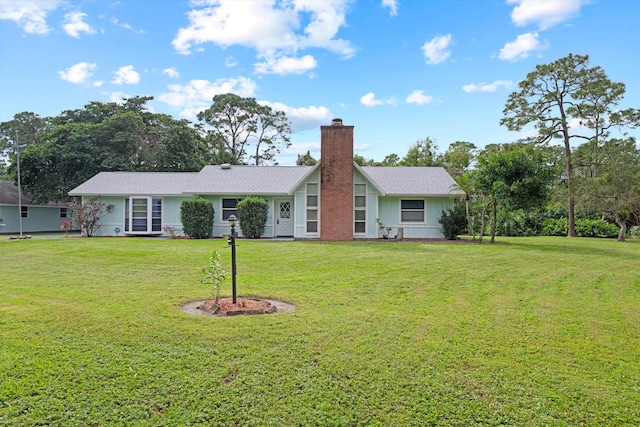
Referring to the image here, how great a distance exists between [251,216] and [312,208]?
2.99 metres

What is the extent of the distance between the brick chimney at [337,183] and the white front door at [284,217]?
293 centimetres

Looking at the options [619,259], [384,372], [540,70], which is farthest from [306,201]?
[540,70]

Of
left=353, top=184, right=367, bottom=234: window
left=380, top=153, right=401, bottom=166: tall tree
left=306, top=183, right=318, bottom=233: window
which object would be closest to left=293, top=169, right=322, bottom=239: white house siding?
left=306, top=183, right=318, bottom=233: window

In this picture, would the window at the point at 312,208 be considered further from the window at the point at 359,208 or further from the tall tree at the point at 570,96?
the tall tree at the point at 570,96

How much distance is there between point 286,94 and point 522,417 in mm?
23743

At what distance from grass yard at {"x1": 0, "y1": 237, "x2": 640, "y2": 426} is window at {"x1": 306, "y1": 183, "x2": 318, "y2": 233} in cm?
1041

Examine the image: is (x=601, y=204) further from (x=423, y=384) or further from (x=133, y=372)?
(x=133, y=372)

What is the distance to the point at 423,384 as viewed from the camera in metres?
4.18

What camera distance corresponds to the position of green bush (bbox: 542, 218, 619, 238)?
27.4 meters

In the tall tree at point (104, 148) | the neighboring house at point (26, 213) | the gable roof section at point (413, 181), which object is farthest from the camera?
the tall tree at point (104, 148)

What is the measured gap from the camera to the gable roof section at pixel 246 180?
70.3 feet

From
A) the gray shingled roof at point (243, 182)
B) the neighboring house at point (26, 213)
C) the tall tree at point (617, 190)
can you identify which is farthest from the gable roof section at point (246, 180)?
the tall tree at point (617, 190)

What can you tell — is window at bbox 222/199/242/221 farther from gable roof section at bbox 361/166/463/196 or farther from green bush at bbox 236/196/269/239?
gable roof section at bbox 361/166/463/196

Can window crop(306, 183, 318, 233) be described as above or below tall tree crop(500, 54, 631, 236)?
below
